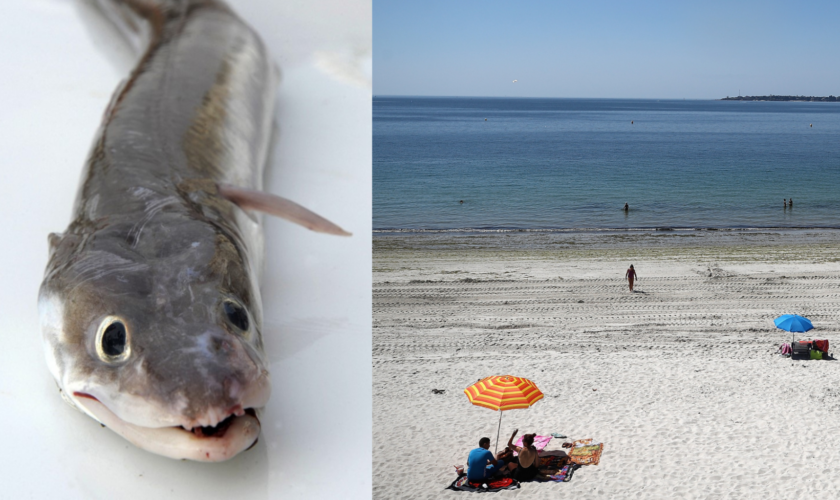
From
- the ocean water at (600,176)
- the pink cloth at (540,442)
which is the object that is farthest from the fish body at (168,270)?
the ocean water at (600,176)

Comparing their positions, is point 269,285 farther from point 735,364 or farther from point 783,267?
point 783,267

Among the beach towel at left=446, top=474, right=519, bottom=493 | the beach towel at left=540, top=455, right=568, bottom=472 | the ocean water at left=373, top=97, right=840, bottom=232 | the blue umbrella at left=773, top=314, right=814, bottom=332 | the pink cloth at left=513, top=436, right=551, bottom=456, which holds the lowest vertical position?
the beach towel at left=446, top=474, right=519, bottom=493

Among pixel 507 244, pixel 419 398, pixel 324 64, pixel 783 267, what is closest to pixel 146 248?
pixel 324 64

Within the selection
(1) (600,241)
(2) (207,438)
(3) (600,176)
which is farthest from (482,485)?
(3) (600,176)

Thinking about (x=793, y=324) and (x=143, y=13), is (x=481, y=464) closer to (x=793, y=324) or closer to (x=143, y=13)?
(x=793, y=324)

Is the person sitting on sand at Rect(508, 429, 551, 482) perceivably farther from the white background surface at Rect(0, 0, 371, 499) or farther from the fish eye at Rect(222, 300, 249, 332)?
the fish eye at Rect(222, 300, 249, 332)

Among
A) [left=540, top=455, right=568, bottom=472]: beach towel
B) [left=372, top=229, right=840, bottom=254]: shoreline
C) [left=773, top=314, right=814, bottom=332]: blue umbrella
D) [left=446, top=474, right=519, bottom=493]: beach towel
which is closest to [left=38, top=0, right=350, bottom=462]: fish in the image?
[left=446, top=474, right=519, bottom=493]: beach towel
